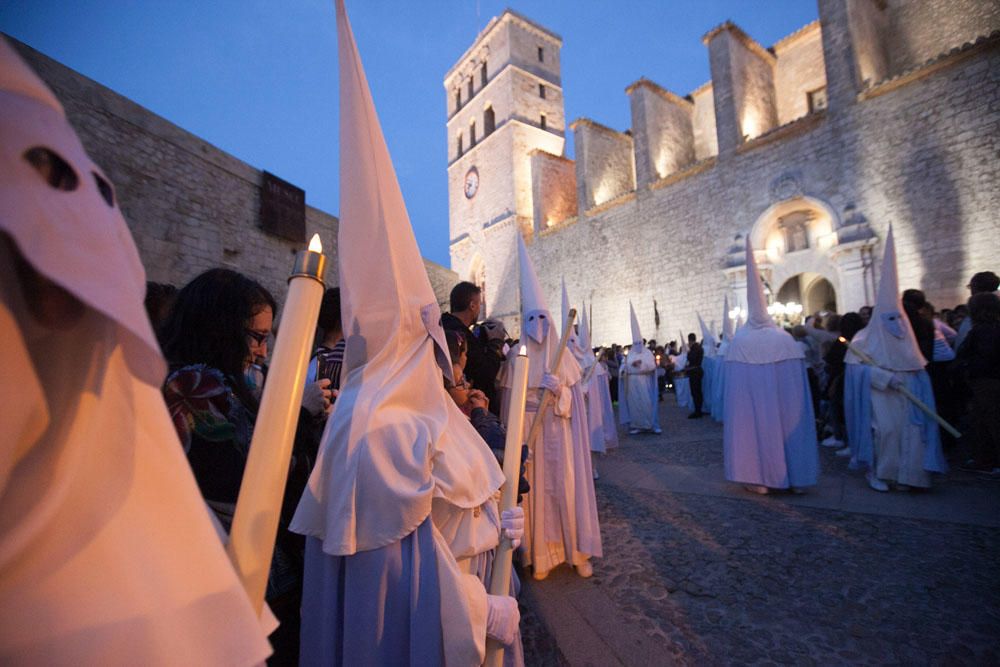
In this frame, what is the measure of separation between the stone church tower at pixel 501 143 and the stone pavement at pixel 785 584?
16545 mm

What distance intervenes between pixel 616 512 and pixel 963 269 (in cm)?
1094

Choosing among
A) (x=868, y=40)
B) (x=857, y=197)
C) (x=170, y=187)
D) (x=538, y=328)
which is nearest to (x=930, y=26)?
(x=868, y=40)

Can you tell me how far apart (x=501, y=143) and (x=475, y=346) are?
21.5m

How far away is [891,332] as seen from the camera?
4211 millimetres

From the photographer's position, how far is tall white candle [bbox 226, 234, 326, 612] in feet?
1.87

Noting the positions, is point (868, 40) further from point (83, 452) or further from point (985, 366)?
point (83, 452)

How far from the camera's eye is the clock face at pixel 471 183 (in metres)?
23.7

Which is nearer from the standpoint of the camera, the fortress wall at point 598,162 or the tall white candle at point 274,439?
the tall white candle at point 274,439

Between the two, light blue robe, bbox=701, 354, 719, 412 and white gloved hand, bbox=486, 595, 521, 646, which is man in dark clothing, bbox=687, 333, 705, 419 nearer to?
light blue robe, bbox=701, 354, 719, 412

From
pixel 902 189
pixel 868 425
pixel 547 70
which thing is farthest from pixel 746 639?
pixel 547 70

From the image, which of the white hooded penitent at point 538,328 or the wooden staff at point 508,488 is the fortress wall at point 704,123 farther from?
the wooden staff at point 508,488

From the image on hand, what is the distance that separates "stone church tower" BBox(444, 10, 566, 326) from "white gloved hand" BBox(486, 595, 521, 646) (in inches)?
743

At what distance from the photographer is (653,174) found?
15.9m

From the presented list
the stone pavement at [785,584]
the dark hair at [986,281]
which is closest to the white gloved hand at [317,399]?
the stone pavement at [785,584]
